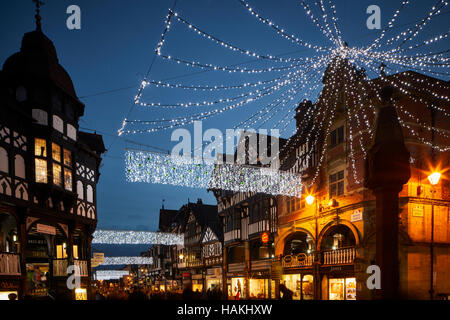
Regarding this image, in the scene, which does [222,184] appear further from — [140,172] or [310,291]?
[310,291]

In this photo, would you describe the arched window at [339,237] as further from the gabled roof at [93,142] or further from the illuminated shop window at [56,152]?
the gabled roof at [93,142]

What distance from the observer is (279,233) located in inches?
961

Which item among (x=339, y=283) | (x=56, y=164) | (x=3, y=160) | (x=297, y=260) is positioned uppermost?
(x=3, y=160)

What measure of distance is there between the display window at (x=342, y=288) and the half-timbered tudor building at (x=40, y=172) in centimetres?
1445

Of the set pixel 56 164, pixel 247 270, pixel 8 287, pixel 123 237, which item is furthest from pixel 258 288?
pixel 8 287

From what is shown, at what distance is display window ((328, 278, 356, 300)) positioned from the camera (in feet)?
57.2

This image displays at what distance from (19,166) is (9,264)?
4347mm

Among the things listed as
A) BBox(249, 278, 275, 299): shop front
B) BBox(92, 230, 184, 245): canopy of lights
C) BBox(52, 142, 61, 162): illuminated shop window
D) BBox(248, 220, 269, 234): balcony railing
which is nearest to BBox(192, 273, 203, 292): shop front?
BBox(92, 230, 184, 245): canopy of lights

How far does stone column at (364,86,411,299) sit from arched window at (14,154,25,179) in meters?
15.7

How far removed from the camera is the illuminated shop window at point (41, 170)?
667 inches

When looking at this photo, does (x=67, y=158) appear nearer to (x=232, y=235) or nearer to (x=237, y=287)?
(x=232, y=235)

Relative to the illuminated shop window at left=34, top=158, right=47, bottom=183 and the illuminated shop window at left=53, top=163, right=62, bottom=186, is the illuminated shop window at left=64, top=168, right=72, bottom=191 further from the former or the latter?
the illuminated shop window at left=34, top=158, right=47, bottom=183

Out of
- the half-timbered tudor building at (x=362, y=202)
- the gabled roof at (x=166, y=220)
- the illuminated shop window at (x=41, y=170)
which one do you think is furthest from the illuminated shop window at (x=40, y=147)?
the gabled roof at (x=166, y=220)

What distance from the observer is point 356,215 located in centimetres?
1727
